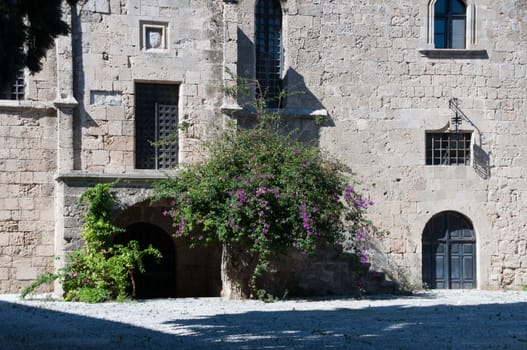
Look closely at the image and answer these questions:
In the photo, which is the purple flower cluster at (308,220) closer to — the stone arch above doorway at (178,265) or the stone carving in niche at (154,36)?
the stone arch above doorway at (178,265)

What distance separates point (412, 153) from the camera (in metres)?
15.5

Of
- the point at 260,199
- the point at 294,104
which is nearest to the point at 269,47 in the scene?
the point at 294,104

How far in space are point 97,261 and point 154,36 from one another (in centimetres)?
388

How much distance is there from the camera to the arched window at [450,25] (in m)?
15.9

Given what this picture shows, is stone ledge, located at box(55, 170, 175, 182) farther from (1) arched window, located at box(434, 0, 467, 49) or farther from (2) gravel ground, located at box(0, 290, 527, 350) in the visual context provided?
(1) arched window, located at box(434, 0, 467, 49)

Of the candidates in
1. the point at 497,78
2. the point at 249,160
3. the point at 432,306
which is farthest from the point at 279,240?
the point at 497,78

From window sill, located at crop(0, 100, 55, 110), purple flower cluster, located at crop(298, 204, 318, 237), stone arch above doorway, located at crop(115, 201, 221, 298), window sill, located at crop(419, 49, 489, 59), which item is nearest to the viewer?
purple flower cluster, located at crop(298, 204, 318, 237)

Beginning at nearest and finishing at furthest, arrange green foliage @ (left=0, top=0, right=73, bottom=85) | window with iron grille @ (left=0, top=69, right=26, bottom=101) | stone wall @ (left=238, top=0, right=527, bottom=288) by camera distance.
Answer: green foliage @ (left=0, top=0, right=73, bottom=85) → window with iron grille @ (left=0, top=69, right=26, bottom=101) → stone wall @ (left=238, top=0, right=527, bottom=288)

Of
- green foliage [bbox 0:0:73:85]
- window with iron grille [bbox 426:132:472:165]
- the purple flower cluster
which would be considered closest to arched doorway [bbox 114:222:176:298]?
the purple flower cluster

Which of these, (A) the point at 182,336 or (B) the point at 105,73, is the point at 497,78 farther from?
(A) the point at 182,336

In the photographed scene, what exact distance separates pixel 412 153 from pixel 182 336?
779 centimetres

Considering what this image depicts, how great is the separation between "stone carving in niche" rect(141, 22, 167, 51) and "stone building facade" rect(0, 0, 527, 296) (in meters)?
0.02

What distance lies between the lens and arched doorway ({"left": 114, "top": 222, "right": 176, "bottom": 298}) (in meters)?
15.0

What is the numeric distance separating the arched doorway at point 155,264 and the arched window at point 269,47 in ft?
10.0
